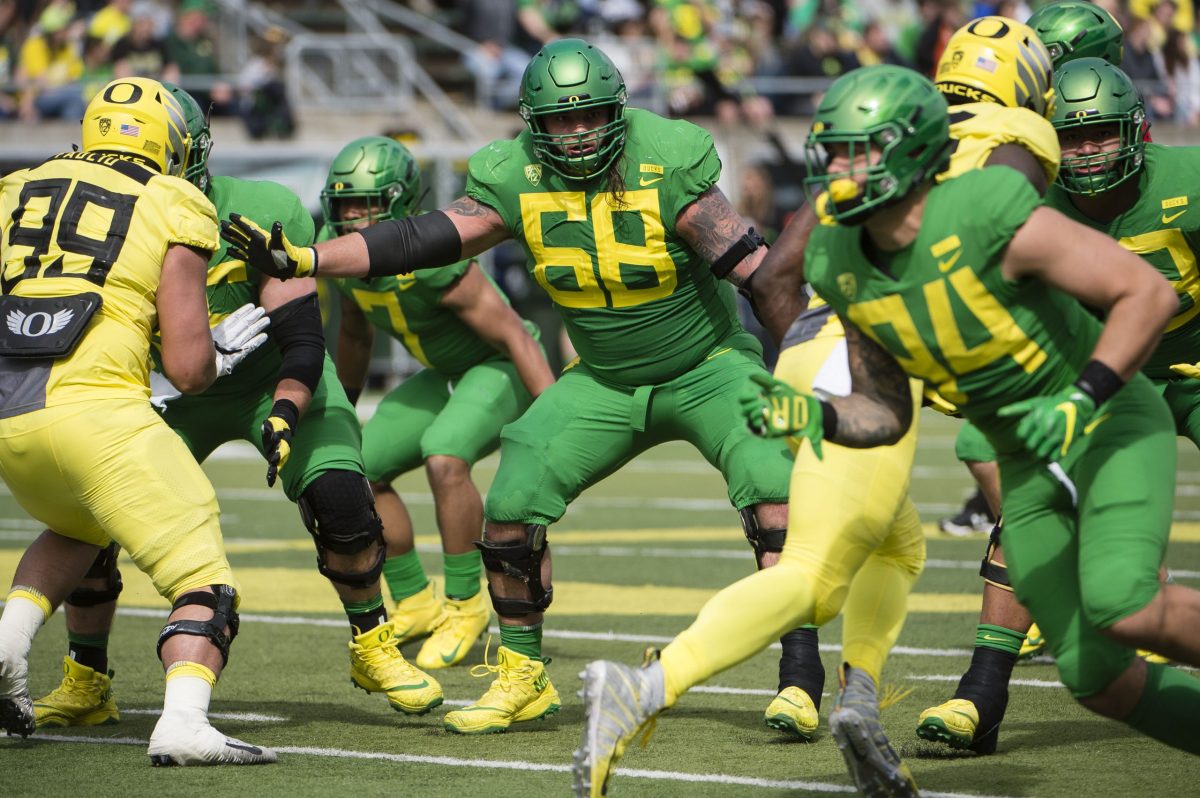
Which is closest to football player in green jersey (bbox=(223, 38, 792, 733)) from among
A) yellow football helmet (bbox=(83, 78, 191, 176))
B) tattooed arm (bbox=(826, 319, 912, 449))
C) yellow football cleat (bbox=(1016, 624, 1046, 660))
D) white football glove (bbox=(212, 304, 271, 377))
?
white football glove (bbox=(212, 304, 271, 377))

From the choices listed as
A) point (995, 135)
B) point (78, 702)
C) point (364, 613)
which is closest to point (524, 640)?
point (364, 613)

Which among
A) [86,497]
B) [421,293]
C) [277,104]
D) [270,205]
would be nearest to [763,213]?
[277,104]

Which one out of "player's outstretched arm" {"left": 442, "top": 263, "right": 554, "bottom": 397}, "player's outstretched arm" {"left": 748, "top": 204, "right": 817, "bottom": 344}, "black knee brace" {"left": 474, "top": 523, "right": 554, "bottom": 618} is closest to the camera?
"player's outstretched arm" {"left": 748, "top": 204, "right": 817, "bottom": 344}

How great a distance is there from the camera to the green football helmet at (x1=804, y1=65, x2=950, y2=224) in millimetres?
3715

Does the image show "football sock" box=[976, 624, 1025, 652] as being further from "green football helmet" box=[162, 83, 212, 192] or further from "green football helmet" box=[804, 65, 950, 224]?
"green football helmet" box=[162, 83, 212, 192]

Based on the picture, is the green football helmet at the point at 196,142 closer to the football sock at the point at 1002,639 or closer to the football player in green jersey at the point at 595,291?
the football player in green jersey at the point at 595,291

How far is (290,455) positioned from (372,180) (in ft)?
4.72

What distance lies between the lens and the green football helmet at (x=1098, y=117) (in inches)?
201

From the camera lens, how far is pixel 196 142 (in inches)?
207

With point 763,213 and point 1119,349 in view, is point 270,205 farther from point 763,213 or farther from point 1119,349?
point 763,213

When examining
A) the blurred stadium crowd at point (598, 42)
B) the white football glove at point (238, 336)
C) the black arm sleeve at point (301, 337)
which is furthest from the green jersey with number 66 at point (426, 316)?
the blurred stadium crowd at point (598, 42)

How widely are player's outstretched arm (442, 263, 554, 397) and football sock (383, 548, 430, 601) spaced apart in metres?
0.94

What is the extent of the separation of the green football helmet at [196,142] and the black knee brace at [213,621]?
4.59 ft

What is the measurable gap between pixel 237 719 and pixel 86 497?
110 cm
